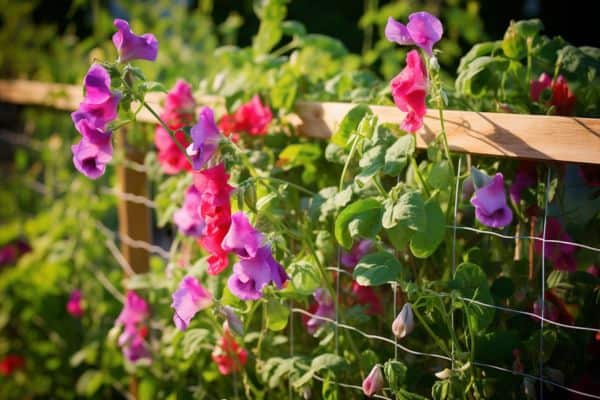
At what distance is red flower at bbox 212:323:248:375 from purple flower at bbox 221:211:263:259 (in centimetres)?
39

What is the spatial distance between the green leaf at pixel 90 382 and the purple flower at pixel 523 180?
1452 millimetres

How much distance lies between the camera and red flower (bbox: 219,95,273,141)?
1636 millimetres

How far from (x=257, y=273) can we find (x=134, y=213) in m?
1.15

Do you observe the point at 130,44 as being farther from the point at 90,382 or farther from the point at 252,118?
the point at 90,382

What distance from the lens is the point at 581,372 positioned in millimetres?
1379

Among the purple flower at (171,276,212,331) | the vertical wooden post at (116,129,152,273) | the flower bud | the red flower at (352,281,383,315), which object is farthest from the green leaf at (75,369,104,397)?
the flower bud

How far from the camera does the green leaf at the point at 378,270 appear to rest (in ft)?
4.07

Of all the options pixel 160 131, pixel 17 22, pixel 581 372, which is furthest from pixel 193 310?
pixel 17 22

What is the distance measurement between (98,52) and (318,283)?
1657 mm

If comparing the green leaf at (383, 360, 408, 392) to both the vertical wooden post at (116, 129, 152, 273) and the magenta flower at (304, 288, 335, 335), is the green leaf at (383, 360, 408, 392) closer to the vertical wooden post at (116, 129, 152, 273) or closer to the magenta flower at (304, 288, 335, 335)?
the magenta flower at (304, 288, 335, 335)

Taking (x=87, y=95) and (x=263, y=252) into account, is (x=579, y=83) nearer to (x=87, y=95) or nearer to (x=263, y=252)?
(x=263, y=252)

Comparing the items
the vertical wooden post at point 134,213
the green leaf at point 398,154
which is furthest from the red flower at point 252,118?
the vertical wooden post at point 134,213

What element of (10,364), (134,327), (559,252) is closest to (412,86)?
(559,252)

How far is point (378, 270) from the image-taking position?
126 centimetres
